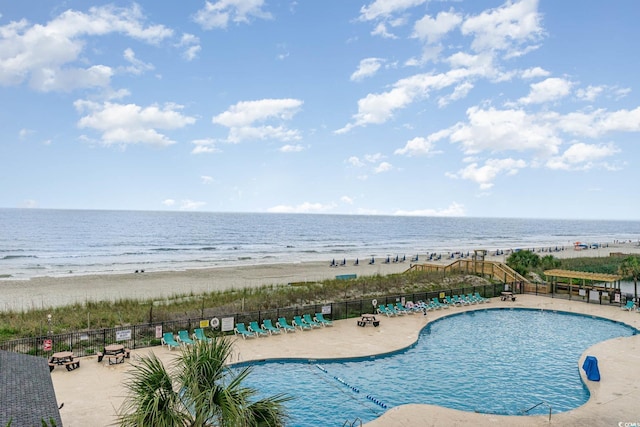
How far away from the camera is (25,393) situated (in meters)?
8.77

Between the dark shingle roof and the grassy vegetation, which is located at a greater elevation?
the dark shingle roof

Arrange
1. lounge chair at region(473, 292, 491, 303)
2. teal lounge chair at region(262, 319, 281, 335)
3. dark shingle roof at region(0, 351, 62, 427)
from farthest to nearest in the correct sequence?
lounge chair at region(473, 292, 491, 303), teal lounge chair at region(262, 319, 281, 335), dark shingle roof at region(0, 351, 62, 427)

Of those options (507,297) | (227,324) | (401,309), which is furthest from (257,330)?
(507,297)

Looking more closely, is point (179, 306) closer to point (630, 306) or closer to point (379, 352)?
point (379, 352)

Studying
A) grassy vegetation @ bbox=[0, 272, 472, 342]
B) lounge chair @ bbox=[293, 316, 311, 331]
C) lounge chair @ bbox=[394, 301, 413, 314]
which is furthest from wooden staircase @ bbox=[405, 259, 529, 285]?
lounge chair @ bbox=[293, 316, 311, 331]

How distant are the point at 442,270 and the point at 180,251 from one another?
48261 millimetres

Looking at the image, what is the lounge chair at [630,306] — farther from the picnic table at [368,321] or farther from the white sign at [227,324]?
the white sign at [227,324]

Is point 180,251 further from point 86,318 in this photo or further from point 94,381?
point 94,381

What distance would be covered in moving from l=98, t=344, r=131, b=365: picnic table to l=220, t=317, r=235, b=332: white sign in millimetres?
4503

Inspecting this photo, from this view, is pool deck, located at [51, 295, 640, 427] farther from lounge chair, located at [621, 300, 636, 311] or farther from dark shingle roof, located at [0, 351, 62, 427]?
dark shingle roof, located at [0, 351, 62, 427]

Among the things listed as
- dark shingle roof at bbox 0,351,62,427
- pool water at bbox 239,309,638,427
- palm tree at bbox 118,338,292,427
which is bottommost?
pool water at bbox 239,309,638,427

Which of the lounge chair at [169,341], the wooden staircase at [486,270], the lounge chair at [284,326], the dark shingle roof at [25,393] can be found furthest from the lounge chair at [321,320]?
the wooden staircase at [486,270]

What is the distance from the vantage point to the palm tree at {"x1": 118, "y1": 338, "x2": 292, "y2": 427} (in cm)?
594

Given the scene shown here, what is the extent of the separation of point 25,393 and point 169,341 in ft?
34.2
